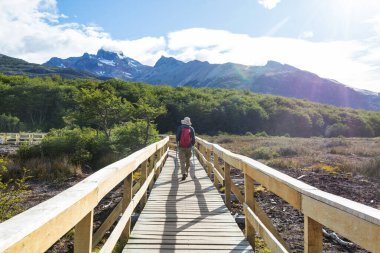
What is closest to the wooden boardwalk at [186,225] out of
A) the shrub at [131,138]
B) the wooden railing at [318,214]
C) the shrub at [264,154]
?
the wooden railing at [318,214]

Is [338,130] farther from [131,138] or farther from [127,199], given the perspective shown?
[127,199]

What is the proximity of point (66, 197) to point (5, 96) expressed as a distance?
71084 millimetres

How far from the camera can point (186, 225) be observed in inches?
204

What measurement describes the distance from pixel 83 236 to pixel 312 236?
5.29ft

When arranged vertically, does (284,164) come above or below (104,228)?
below

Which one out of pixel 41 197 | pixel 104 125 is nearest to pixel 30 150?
pixel 104 125

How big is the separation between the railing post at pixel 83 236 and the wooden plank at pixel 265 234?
151 centimetres

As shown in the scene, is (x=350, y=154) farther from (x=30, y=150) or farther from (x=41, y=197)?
(x=30, y=150)

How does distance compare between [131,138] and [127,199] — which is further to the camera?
[131,138]

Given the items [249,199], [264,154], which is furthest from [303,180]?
[249,199]

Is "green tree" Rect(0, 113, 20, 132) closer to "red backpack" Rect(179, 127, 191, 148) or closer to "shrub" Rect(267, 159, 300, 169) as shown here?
"shrub" Rect(267, 159, 300, 169)

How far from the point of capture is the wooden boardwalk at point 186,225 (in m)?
4.25

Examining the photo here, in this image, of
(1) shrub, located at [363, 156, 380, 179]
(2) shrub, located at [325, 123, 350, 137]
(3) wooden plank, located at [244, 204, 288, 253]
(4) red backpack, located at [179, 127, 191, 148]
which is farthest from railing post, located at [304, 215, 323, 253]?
(2) shrub, located at [325, 123, 350, 137]

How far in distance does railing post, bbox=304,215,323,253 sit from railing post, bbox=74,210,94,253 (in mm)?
1525
